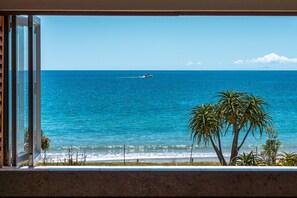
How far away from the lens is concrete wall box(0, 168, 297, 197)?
3.55m

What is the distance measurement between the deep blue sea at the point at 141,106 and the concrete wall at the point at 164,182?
13.2m

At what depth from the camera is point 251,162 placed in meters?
5.38

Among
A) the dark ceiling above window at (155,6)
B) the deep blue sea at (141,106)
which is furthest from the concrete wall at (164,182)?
the deep blue sea at (141,106)

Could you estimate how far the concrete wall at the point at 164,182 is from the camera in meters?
3.55

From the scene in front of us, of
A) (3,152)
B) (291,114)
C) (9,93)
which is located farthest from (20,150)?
(291,114)

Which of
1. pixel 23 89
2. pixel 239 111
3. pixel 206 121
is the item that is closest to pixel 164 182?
pixel 23 89

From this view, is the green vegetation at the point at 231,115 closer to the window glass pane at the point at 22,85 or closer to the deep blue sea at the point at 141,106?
the window glass pane at the point at 22,85

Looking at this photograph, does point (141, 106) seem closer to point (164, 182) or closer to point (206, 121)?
point (206, 121)

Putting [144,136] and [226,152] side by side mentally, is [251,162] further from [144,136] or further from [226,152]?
[144,136]

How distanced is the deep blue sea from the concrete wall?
13211mm

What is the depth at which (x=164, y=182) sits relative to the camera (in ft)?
11.7

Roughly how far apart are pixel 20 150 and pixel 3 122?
0.29m

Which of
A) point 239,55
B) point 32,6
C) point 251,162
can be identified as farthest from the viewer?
point 239,55

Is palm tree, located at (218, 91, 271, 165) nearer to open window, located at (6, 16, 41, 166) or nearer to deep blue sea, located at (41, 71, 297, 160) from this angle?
open window, located at (6, 16, 41, 166)
